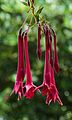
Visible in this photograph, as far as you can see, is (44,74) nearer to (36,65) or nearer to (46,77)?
(46,77)

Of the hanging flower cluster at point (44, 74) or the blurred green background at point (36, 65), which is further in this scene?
the blurred green background at point (36, 65)

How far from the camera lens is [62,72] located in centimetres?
432

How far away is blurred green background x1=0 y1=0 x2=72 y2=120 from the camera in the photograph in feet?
14.0

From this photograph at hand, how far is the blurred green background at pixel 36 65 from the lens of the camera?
4262mm

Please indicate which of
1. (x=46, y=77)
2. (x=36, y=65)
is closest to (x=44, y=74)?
(x=46, y=77)

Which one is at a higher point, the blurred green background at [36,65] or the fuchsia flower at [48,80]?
the fuchsia flower at [48,80]

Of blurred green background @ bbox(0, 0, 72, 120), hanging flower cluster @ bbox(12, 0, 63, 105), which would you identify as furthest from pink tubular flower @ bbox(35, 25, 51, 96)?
blurred green background @ bbox(0, 0, 72, 120)

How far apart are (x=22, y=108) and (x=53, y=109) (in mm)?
328

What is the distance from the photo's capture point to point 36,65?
4.51 m

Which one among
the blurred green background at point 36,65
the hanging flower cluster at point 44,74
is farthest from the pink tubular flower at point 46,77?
the blurred green background at point 36,65

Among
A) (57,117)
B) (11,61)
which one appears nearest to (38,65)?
(11,61)

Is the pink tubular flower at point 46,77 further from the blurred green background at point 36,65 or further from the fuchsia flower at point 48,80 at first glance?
the blurred green background at point 36,65

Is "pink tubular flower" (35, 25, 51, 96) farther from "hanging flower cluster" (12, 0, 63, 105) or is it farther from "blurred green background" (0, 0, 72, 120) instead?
"blurred green background" (0, 0, 72, 120)

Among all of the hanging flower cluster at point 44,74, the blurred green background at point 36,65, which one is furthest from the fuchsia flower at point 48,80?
the blurred green background at point 36,65
